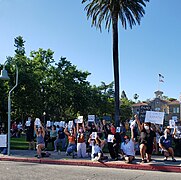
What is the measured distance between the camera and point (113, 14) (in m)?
26.0

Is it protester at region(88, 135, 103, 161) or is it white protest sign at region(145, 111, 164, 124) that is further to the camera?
protester at region(88, 135, 103, 161)

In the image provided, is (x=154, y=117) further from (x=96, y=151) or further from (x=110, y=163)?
(x=96, y=151)

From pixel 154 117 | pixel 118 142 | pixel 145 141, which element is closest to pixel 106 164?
pixel 118 142

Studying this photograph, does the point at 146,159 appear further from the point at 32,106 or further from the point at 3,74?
the point at 32,106

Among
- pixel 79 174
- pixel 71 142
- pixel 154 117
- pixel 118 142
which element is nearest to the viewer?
pixel 79 174

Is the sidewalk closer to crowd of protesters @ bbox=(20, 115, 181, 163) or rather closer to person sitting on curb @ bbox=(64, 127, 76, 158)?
crowd of protesters @ bbox=(20, 115, 181, 163)

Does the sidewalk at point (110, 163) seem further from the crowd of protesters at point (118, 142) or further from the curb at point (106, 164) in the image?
the crowd of protesters at point (118, 142)

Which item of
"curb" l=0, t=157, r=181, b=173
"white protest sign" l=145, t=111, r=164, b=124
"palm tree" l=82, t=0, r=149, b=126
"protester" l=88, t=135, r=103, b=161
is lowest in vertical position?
"curb" l=0, t=157, r=181, b=173

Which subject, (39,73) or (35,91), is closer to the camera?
(35,91)

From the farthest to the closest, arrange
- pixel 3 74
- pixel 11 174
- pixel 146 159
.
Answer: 1. pixel 3 74
2. pixel 146 159
3. pixel 11 174

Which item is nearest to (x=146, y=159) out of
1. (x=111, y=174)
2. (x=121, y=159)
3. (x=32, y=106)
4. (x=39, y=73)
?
(x=121, y=159)

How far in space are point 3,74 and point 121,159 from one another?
24.2 ft

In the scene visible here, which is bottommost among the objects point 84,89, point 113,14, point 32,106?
point 32,106

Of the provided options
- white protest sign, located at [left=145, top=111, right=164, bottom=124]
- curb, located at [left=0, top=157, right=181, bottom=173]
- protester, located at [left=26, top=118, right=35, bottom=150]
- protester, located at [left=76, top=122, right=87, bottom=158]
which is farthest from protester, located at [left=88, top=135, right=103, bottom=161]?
protester, located at [left=26, top=118, right=35, bottom=150]
